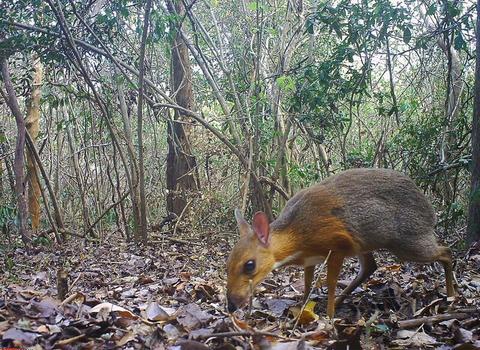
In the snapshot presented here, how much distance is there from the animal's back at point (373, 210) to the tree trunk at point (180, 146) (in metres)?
6.77

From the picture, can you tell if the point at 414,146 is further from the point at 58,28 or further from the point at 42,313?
the point at 42,313

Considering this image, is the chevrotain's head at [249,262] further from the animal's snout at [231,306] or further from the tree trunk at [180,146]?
the tree trunk at [180,146]

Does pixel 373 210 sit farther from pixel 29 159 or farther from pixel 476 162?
pixel 29 159

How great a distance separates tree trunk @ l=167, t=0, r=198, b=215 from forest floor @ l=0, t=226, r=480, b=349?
4.07 m

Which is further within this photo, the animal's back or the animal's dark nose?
the animal's back

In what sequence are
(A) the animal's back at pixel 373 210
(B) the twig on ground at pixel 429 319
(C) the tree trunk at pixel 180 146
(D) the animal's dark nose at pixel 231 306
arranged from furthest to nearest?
1. (C) the tree trunk at pixel 180 146
2. (A) the animal's back at pixel 373 210
3. (D) the animal's dark nose at pixel 231 306
4. (B) the twig on ground at pixel 429 319

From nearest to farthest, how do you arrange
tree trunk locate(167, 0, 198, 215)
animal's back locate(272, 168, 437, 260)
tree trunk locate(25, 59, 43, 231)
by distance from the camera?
animal's back locate(272, 168, 437, 260) → tree trunk locate(167, 0, 198, 215) → tree trunk locate(25, 59, 43, 231)

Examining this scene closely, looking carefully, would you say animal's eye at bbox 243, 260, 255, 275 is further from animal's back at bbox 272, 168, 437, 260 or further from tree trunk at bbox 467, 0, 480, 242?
tree trunk at bbox 467, 0, 480, 242

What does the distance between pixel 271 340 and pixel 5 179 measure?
43.4 ft

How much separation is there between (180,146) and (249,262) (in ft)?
24.3

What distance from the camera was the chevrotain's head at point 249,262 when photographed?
11.9 feet

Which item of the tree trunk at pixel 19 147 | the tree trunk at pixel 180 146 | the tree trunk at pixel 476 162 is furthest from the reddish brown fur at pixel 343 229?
the tree trunk at pixel 180 146

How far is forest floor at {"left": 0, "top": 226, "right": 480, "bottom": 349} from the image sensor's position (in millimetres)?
2668

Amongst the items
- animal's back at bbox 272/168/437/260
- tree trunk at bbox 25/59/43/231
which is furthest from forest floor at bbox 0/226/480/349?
tree trunk at bbox 25/59/43/231
